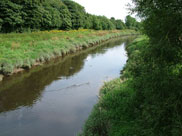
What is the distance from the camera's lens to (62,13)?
37406 millimetres

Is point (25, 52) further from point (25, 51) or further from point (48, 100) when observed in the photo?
point (48, 100)

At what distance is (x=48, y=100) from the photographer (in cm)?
977

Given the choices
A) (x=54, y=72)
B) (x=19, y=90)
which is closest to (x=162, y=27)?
(x=19, y=90)

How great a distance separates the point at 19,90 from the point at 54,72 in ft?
14.8

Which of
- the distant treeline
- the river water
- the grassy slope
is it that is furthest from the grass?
the grassy slope

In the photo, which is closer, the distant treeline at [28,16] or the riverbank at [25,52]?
the riverbank at [25,52]

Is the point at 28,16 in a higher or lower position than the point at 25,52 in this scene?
higher

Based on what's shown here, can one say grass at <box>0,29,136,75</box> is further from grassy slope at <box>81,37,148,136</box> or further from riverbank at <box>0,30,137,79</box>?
grassy slope at <box>81,37,148,136</box>

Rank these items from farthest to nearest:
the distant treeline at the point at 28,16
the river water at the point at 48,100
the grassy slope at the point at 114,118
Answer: the distant treeline at the point at 28,16, the river water at the point at 48,100, the grassy slope at the point at 114,118

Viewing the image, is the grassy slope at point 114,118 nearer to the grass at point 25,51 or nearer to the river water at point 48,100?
the river water at point 48,100

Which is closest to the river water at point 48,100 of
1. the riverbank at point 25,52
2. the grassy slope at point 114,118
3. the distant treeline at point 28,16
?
the riverbank at point 25,52

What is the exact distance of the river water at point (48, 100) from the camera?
744cm

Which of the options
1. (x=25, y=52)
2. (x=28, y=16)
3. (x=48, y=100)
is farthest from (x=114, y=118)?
(x=28, y=16)

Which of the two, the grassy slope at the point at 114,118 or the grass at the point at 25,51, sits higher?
the grass at the point at 25,51
